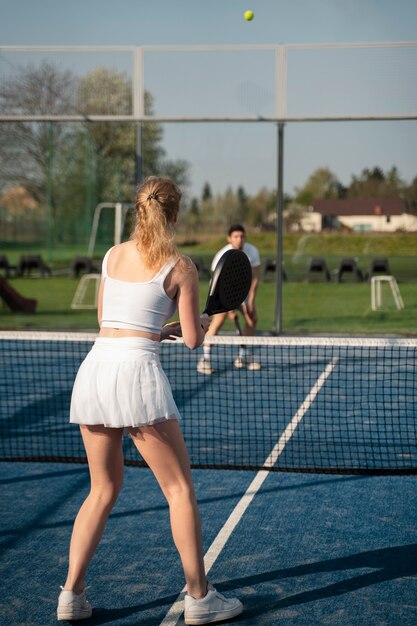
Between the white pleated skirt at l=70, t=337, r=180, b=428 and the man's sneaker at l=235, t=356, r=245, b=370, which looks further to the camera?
the man's sneaker at l=235, t=356, r=245, b=370

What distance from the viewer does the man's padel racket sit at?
13.6 ft

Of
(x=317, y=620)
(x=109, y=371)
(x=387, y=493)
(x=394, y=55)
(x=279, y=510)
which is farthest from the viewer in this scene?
(x=394, y=55)

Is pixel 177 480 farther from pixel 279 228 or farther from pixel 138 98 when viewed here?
pixel 138 98

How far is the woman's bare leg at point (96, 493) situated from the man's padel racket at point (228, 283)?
73 centimetres

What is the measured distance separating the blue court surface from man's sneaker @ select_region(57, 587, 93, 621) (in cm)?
10

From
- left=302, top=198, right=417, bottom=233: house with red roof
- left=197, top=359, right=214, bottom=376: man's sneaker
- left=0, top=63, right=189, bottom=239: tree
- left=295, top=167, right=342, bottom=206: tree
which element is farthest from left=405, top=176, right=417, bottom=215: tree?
left=197, top=359, right=214, bottom=376: man's sneaker

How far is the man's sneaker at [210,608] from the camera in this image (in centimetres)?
391

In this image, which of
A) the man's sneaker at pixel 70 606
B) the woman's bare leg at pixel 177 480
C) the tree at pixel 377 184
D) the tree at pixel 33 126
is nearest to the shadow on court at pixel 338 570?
the woman's bare leg at pixel 177 480

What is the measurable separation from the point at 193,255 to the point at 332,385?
5884mm

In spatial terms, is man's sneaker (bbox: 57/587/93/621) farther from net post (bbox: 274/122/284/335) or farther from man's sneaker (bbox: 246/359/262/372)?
net post (bbox: 274/122/284/335)

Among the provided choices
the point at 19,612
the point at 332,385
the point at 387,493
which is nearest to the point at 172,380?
the point at 332,385

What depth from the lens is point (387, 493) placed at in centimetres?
596

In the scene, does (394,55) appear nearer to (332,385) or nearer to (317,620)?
(332,385)

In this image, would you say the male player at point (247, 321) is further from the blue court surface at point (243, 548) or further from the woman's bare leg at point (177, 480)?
the woman's bare leg at point (177, 480)
